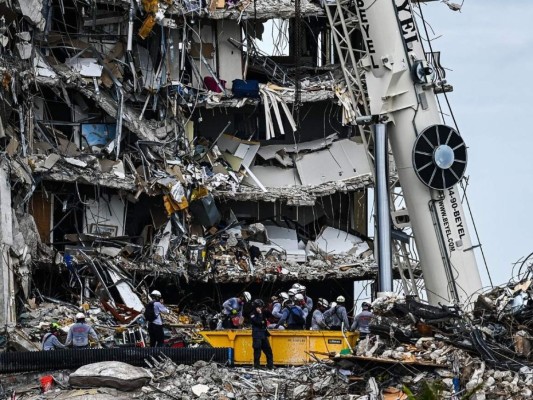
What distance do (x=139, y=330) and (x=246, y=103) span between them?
10.9 metres

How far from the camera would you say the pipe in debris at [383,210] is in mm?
37312

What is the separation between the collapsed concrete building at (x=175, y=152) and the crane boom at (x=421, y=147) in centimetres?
913

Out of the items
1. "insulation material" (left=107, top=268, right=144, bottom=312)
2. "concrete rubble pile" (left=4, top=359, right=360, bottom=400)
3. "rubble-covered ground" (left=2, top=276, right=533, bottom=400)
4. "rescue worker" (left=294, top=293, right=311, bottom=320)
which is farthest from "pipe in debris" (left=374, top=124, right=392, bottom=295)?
"insulation material" (left=107, top=268, right=144, bottom=312)

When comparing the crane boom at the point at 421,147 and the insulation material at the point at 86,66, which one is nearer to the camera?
the crane boom at the point at 421,147

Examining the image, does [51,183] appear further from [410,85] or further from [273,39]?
[410,85]

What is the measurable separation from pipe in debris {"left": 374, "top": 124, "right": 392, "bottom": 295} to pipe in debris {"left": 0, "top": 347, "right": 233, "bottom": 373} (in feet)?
13.9

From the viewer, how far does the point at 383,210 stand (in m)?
37.6

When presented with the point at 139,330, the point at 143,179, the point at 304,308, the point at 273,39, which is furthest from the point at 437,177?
the point at 273,39

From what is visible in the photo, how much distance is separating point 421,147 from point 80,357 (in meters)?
8.48

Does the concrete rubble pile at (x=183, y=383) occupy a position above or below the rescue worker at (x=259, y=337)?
below

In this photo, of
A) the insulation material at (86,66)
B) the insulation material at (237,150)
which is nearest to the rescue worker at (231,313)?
the insulation material at (86,66)

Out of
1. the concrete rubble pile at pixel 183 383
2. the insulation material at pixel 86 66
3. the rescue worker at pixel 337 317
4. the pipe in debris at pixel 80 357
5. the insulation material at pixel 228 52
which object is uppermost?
the insulation material at pixel 228 52

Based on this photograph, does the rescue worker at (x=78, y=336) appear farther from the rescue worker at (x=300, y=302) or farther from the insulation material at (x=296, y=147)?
the insulation material at (x=296, y=147)

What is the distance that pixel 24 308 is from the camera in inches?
1797
